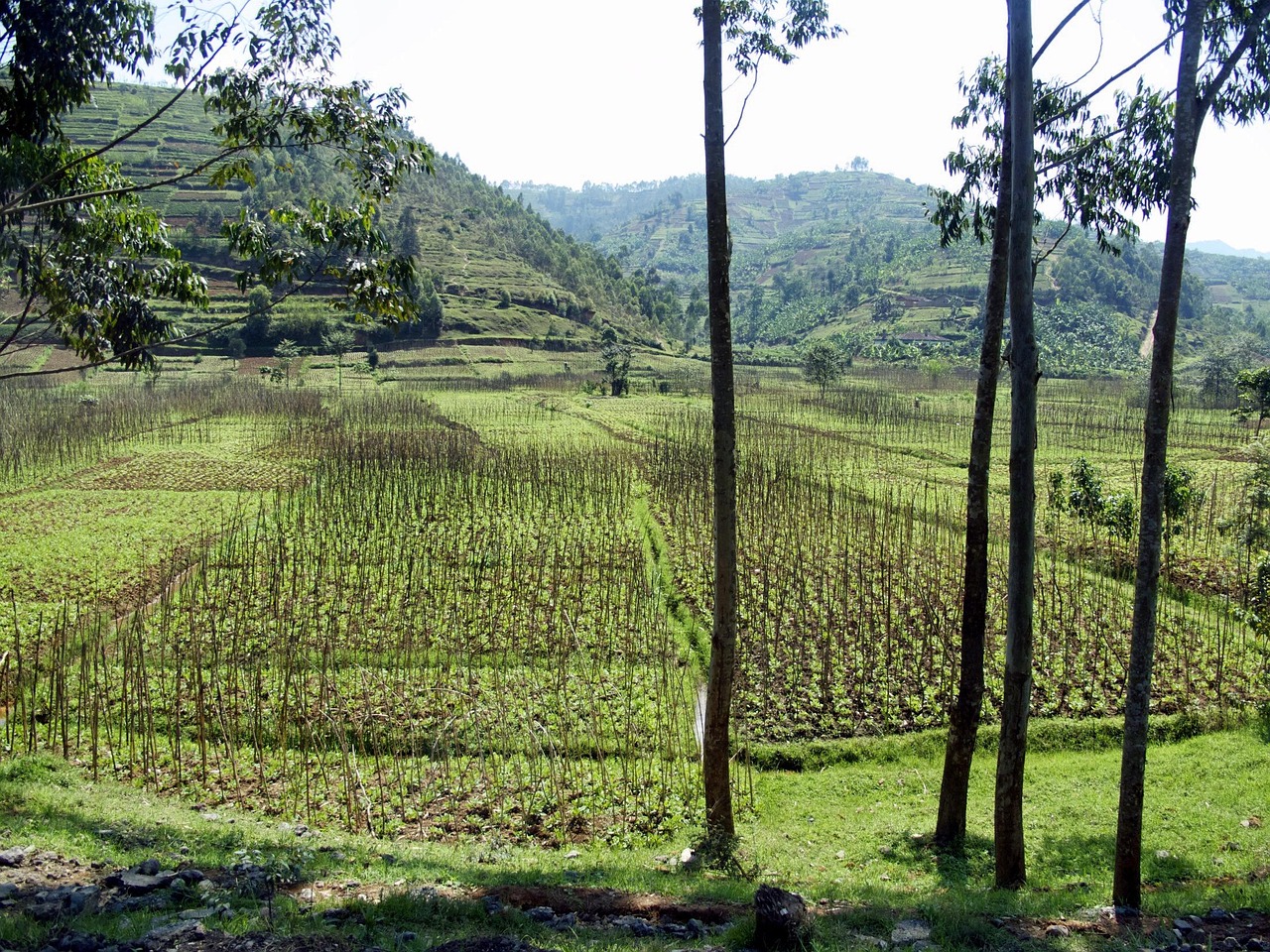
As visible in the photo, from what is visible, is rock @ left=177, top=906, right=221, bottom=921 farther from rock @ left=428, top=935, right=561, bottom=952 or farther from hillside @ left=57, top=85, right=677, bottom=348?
hillside @ left=57, top=85, right=677, bottom=348

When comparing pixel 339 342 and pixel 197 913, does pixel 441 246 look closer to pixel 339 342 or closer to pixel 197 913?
pixel 339 342

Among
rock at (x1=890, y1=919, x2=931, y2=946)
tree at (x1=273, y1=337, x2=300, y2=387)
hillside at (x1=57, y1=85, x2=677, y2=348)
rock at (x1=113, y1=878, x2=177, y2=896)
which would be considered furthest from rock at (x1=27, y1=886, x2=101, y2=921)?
hillside at (x1=57, y1=85, x2=677, y2=348)

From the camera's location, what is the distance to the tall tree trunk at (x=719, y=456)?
6.55 meters

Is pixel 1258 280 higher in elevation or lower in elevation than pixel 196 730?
higher

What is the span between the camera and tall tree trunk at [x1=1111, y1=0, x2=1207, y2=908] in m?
5.35

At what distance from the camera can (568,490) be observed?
19.1 meters

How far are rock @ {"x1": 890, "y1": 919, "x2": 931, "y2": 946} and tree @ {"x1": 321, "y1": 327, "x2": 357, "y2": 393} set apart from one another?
5092cm

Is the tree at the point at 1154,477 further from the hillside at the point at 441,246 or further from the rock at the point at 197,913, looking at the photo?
the hillside at the point at 441,246

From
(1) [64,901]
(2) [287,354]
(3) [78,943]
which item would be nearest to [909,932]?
(3) [78,943]

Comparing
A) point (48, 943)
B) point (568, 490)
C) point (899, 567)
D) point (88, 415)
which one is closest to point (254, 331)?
point (88, 415)

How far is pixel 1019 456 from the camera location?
592 centimetres

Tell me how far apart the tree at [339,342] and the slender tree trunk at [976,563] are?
161ft

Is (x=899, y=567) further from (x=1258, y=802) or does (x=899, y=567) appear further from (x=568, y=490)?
(x=568, y=490)

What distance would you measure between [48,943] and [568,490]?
50.3ft
